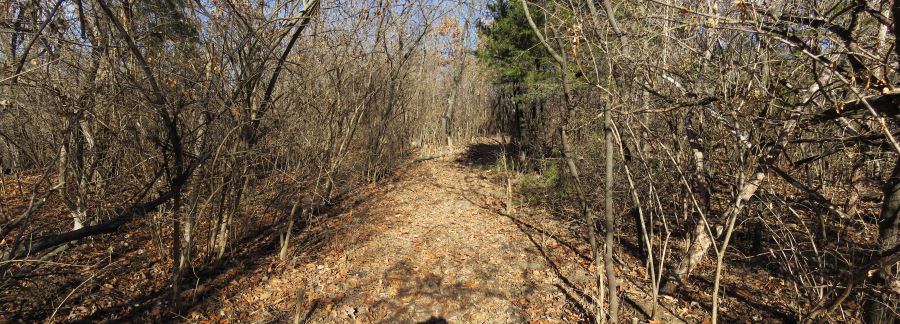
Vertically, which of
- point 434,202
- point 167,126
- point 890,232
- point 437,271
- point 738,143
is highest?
point 167,126

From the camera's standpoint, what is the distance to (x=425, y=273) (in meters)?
5.30

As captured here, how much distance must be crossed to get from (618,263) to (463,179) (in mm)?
5572

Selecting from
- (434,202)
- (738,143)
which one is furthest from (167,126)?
(434,202)

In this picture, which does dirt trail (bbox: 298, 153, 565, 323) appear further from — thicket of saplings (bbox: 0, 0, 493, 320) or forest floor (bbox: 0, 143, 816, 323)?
thicket of saplings (bbox: 0, 0, 493, 320)

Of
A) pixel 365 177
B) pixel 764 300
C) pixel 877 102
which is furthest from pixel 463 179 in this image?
pixel 877 102

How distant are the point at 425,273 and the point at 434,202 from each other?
10.7 ft

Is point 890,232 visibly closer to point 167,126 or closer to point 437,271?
point 437,271

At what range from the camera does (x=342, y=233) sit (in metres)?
6.68

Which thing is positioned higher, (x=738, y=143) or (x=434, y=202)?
(x=738, y=143)

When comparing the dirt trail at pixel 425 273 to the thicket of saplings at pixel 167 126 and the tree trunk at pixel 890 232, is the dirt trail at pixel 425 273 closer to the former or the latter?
the thicket of saplings at pixel 167 126

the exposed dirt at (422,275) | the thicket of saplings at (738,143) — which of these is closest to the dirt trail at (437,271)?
the exposed dirt at (422,275)

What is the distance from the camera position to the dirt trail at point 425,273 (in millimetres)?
4469

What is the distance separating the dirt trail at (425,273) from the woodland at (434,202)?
36mm

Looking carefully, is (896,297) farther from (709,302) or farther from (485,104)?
(485,104)
